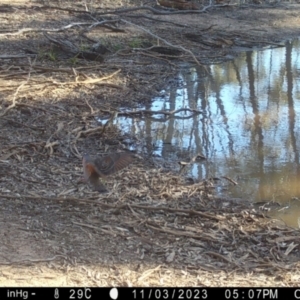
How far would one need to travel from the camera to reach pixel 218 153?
7.47 m

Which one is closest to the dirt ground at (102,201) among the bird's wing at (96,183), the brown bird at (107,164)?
the bird's wing at (96,183)

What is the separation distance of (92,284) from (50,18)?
10884mm

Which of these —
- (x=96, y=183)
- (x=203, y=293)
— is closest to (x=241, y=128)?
(x=96, y=183)

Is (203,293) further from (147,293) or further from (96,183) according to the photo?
(96,183)

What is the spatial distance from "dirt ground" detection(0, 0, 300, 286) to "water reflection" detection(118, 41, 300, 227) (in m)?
0.32

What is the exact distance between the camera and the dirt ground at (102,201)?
179 inches

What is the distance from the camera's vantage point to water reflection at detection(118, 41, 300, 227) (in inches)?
267

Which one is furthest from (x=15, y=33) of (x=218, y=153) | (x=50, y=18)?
(x=218, y=153)

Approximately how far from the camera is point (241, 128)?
27.5ft

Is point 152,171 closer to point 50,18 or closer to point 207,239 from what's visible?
point 207,239

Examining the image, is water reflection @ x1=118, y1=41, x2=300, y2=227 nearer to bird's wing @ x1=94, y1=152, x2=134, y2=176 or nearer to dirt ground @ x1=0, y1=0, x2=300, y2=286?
dirt ground @ x1=0, y1=0, x2=300, y2=286

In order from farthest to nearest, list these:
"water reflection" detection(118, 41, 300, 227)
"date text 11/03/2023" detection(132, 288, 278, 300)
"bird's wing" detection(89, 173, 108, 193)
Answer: "water reflection" detection(118, 41, 300, 227), "bird's wing" detection(89, 173, 108, 193), "date text 11/03/2023" detection(132, 288, 278, 300)

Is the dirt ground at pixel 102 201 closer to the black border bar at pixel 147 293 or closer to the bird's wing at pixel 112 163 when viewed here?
the black border bar at pixel 147 293

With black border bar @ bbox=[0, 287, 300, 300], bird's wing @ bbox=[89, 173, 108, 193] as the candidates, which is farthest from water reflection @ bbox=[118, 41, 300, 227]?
black border bar @ bbox=[0, 287, 300, 300]
